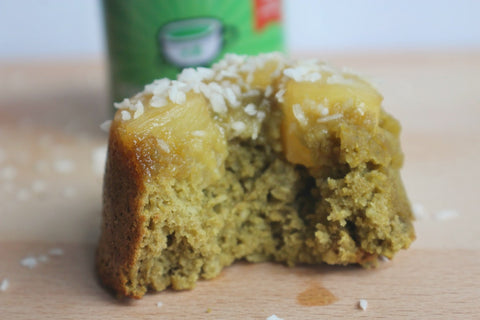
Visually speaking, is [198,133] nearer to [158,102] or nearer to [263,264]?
[158,102]

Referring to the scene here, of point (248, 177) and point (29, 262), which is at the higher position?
point (248, 177)

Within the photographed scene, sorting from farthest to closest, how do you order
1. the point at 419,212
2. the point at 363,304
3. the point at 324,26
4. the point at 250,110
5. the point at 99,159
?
the point at 324,26 → the point at 99,159 → the point at 419,212 → the point at 250,110 → the point at 363,304

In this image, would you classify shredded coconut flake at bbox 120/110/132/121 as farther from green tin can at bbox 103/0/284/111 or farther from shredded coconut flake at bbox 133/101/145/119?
green tin can at bbox 103/0/284/111

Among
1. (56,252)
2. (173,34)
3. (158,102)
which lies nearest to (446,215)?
(158,102)

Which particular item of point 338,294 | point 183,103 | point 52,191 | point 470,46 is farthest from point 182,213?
point 470,46

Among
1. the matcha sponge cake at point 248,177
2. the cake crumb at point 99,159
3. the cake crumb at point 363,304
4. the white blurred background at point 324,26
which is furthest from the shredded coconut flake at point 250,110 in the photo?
the white blurred background at point 324,26

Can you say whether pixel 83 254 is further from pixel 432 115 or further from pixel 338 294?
pixel 432 115

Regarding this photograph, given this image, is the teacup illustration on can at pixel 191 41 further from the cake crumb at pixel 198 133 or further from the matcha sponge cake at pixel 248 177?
the cake crumb at pixel 198 133
